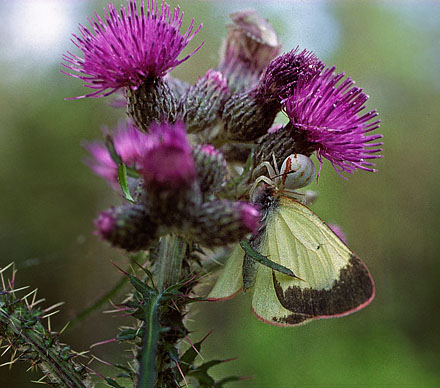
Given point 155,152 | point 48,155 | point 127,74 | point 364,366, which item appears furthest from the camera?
point 48,155

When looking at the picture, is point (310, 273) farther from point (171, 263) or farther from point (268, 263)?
point (171, 263)

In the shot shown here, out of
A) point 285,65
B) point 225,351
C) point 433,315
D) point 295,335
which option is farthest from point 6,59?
point 433,315

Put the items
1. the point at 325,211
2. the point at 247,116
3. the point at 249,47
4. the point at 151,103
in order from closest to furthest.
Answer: the point at 151,103, the point at 247,116, the point at 249,47, the point at 325,211

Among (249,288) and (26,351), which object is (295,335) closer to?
(249,288)

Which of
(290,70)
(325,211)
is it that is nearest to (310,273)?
(290,70)

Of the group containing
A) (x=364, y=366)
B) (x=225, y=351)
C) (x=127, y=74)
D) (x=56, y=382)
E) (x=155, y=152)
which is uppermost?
(x=127, y=74)

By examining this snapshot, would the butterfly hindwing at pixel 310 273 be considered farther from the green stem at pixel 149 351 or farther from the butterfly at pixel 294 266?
the green stem at pixel 149 351

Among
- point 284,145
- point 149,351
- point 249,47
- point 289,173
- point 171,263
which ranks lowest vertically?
point 149,351

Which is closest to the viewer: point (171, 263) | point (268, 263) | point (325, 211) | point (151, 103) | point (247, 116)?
point (268, 263)

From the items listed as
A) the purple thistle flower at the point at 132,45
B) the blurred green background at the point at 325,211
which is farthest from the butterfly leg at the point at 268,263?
the blurred green background at the point at 325,211
